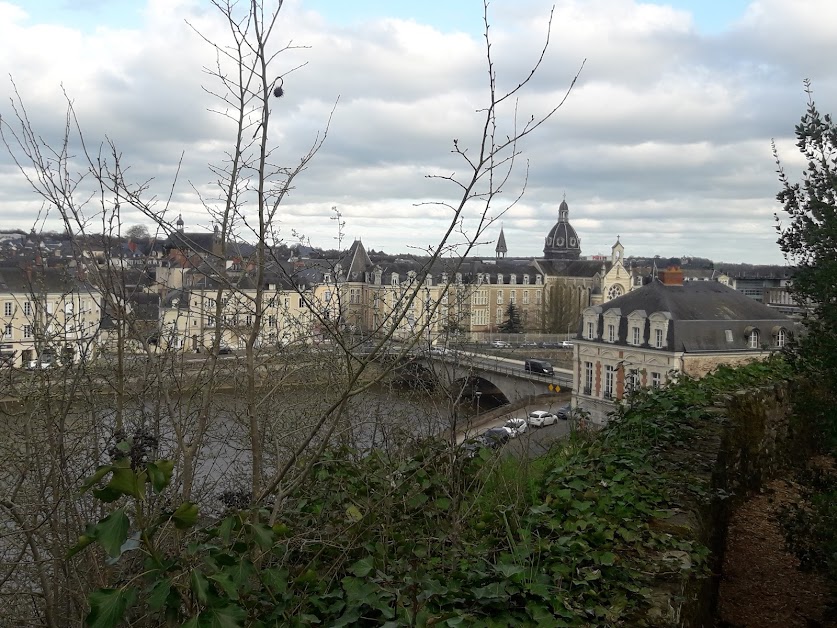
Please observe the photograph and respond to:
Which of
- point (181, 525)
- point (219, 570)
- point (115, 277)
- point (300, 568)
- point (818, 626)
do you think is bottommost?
point (818, 626)

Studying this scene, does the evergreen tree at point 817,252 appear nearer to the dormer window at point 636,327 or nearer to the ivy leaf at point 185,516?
the ivy leaf at point 185,516

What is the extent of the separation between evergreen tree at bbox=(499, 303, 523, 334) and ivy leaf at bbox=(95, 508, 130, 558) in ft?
177

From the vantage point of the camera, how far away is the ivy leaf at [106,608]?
157 cm

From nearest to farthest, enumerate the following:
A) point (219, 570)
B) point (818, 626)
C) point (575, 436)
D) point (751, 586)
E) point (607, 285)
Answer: point (219, 570), point (818, 626), point (751, 586), point (575, 436), point (607, 285)

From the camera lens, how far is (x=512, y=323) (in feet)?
182

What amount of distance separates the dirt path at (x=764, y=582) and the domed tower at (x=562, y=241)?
72547 mm

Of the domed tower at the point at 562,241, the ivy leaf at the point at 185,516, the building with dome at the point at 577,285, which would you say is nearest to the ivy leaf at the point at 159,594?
the ivy leaf at the point at 185,516

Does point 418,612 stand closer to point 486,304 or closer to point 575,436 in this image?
point 575,436

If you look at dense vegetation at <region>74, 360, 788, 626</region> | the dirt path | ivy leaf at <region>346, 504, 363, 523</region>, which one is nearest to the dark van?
the dirt path

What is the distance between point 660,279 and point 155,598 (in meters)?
25.8

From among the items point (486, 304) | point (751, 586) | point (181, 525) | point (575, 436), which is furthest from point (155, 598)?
point (486, 304)

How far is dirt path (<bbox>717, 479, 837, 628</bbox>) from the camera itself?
461 cm

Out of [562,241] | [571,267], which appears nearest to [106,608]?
[571,267]

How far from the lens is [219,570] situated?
1.84m
